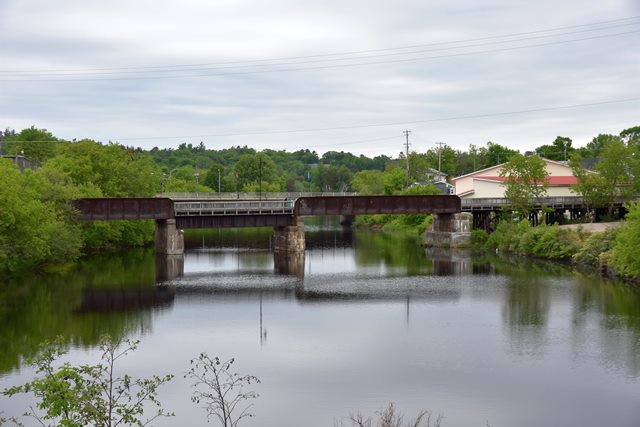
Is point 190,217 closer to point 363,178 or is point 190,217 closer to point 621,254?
point 621,254

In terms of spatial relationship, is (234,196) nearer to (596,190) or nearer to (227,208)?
(227,208)

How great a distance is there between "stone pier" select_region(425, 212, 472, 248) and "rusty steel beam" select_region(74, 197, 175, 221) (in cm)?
3032

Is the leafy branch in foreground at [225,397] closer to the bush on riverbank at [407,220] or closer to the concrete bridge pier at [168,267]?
the concrete bridge pier at [168,267]

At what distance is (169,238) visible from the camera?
77125 millimetres

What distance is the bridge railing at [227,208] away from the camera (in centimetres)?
7838

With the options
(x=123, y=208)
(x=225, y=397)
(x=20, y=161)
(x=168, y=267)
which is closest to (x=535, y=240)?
(x=168, y=267)

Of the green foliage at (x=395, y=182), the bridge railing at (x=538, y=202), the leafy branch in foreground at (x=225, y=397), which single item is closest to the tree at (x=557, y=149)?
the green foliage at (x=395, y=182)

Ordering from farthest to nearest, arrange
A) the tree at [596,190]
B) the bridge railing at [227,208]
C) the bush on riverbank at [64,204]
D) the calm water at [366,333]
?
the tree at [596,190] → the bridge railing at [227,208] → the bush on riverbank at [64,204] → the calm water at [366,333]

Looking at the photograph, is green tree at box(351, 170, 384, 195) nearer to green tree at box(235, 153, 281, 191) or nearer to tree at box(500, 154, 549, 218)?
green tree at box(235, 153, 281, 191)

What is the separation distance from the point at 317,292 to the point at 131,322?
15260 millimetres

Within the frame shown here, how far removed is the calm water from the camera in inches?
1129

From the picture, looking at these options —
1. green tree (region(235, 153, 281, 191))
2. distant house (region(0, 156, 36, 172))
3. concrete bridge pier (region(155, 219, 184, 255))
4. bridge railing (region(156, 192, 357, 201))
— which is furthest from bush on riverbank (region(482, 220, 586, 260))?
green tree (region(235, 153, 281, 191))

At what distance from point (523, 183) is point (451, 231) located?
32.3 feet

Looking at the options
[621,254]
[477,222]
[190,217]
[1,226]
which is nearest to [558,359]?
[621,254]
